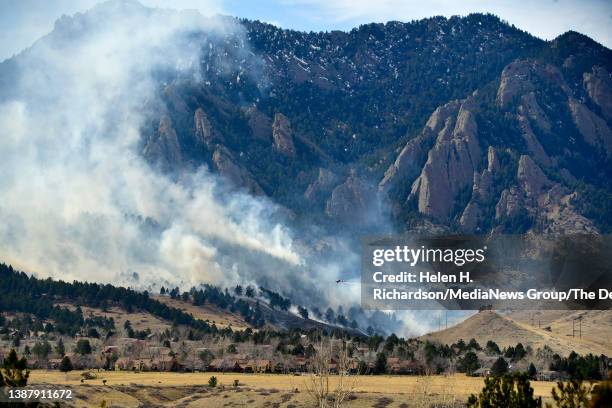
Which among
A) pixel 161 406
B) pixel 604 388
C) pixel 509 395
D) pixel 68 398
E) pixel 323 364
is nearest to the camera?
pixel 604 388

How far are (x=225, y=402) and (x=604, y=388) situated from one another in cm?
13929

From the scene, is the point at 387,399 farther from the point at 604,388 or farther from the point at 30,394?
the point at 604,388

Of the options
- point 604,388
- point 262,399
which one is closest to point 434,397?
point 262,399

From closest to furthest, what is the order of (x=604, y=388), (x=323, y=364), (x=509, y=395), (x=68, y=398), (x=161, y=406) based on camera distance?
(x=604, y=388), (x=509, y=395), (x=323, y=364), (x=68, y=398), (x=161, y=406)

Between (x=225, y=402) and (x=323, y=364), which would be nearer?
(x=323, y=364)

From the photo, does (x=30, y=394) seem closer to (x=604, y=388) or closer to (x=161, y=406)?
(x=604, y=388)

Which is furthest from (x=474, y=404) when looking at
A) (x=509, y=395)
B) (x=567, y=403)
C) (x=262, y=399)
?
(x=262, y=399)

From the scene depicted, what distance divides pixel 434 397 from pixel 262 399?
31631mm

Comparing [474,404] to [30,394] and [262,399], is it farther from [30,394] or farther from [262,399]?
[262,399]

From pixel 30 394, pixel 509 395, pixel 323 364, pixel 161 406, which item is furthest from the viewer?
pixel 161 406

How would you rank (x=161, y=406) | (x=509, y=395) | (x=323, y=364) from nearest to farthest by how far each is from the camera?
(x=509, y=395) < (x=323, y=364) < (x=161, y=406)

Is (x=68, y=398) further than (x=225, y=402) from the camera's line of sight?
No

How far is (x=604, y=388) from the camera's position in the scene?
6191 centimetres

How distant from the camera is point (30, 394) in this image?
306ft
